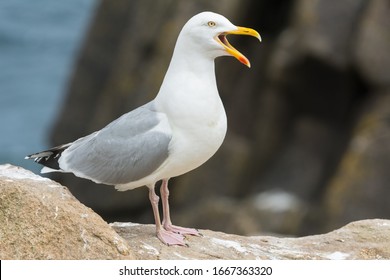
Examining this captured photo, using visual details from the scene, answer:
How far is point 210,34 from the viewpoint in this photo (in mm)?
8492

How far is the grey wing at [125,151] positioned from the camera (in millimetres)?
8492

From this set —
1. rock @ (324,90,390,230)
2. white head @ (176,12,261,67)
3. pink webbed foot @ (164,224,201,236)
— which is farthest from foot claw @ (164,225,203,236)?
rock @ (324,90,390,230)

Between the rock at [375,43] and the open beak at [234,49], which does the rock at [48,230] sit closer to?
the open beak at [234,49]

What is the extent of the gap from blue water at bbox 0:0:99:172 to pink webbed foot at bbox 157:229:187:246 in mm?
22099

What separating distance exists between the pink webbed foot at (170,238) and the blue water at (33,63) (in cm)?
2210

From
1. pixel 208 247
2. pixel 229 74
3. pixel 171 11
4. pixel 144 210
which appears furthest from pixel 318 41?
pixel 208 247

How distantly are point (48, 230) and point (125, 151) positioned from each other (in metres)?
1.08

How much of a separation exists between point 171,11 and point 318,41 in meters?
3.56

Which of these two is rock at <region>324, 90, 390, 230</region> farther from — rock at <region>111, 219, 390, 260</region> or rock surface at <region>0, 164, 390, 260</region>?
rock surface at <region>0, 164, 390, 260</region>

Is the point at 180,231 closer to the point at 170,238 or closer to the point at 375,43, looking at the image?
the point at 170,238

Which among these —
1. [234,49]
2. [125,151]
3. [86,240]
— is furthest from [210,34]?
[86,240]

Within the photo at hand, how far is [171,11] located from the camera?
20969 mm
